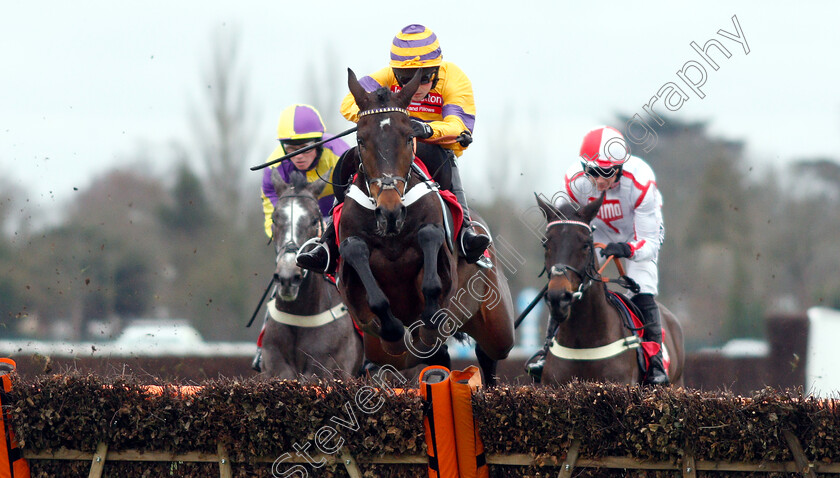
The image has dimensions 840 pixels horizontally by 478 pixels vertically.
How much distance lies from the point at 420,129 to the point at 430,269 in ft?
2.74

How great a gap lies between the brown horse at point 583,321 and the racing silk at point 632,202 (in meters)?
0.46

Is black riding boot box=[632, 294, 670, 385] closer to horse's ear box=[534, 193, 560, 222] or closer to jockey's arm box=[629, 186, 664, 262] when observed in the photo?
jockey's arm box=[629, 186, 664, 262]

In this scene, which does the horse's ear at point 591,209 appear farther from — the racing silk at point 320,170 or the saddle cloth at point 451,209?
the racing silk at point 320,170

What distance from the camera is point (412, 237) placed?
15.8ft

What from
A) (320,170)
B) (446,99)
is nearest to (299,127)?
(320,170)

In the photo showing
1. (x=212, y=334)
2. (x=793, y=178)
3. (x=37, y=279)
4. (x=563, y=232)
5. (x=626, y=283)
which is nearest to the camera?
(x=563, y=232)

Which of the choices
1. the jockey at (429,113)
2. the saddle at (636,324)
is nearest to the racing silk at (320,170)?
the jockey at (429,113)

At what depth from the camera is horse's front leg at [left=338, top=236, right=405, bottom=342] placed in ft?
15.0

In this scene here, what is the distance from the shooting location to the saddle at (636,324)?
6.14 metres

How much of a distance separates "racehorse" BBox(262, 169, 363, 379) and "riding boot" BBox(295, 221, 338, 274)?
1179 millimetres

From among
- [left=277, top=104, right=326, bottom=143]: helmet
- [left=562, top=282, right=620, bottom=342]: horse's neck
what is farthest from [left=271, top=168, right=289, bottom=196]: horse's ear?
[left=562, top=282, right=620, bottom=342]: horse's neck

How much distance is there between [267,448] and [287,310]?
7.39 feet

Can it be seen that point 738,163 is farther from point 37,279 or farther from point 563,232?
point 563,232

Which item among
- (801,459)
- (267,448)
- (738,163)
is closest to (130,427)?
(267,448)
